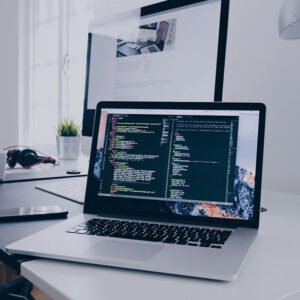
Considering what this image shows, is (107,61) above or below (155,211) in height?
above

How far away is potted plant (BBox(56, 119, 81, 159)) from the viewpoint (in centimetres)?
155

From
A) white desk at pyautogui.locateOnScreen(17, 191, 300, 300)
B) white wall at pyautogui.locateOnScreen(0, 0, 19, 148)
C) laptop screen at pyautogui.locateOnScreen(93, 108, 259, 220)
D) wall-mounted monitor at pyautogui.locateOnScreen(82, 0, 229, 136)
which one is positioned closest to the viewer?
white desk at pyautogui.locateOnScreen(17, 191, 300, 300)

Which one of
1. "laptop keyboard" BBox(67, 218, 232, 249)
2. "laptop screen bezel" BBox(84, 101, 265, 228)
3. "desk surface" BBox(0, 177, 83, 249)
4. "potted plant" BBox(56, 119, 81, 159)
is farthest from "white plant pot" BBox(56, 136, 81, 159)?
"laptop keyboard" BBox(67, 218, 232, 249)

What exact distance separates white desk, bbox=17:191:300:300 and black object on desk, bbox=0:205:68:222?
18 cm

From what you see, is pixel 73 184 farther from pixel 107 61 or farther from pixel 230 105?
pixel 230 105

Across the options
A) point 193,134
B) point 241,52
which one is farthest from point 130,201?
point 241,52

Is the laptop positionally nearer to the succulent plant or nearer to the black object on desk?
the black object on desk

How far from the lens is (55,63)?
2.55 meters

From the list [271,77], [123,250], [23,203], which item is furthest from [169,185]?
[271,77]

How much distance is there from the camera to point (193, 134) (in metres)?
0.69

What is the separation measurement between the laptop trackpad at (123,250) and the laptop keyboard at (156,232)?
0.03 meters

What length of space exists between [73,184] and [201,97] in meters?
0.40

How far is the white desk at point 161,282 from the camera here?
15.5 inches

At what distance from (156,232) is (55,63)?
2184mm
